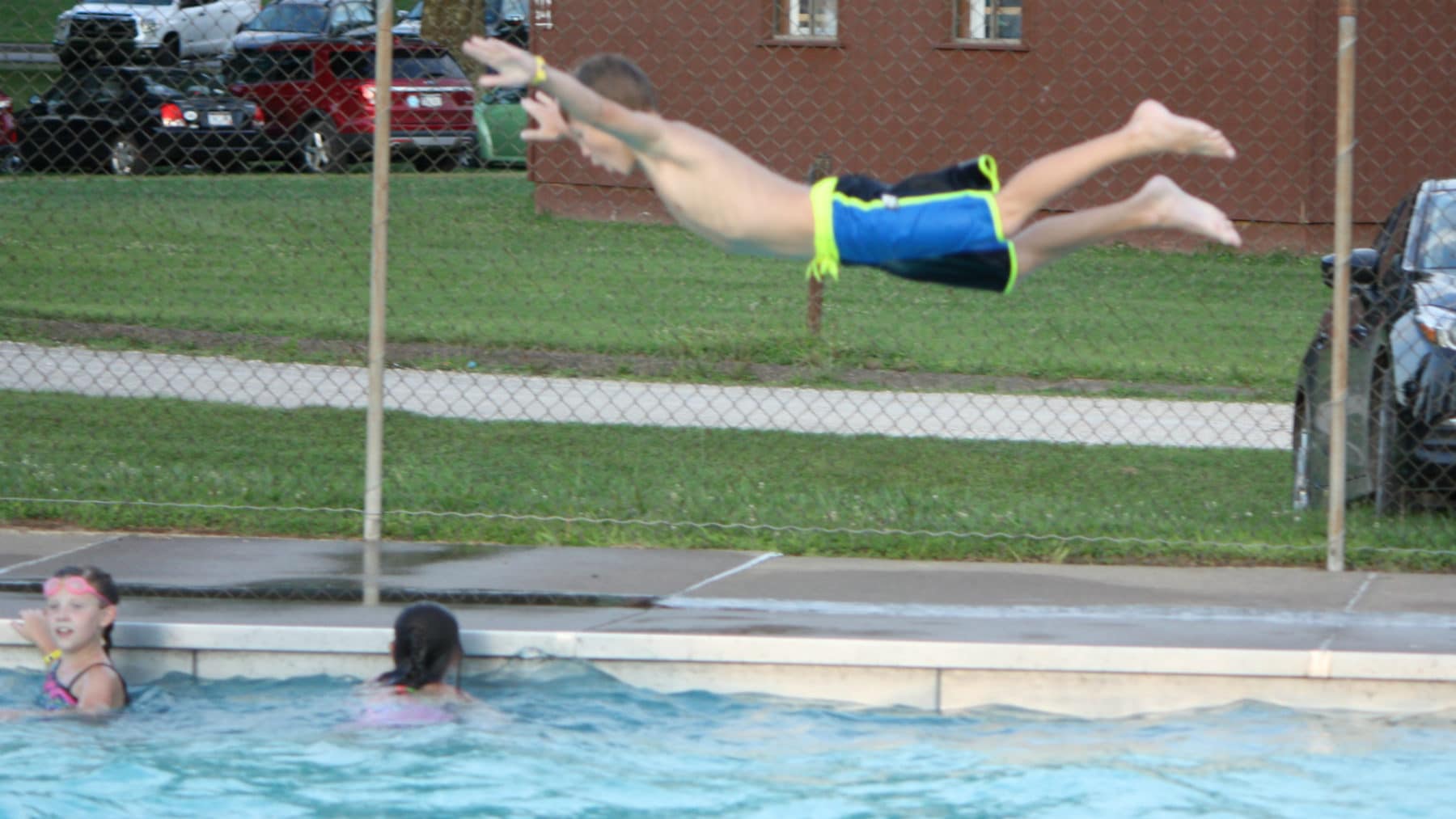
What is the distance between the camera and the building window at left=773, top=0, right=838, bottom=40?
17.8 meters

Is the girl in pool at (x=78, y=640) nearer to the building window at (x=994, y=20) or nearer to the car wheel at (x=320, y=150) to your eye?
the car wheel at (x=320, y=150)

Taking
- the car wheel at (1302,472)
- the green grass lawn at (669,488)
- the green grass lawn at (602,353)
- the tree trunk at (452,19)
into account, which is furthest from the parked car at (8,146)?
the tree trunk at (452,19)

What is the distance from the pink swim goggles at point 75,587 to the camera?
571 cm

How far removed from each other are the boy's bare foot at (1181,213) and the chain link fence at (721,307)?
259 cm

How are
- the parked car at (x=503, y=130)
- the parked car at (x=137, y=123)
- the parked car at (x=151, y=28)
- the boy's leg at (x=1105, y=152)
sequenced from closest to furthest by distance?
the boy's leg at (x=1105, y=152) < the parked car at (x=151, y=28) < the parked car at (x=137, y=123) < the parked car at (x=503, y=130)

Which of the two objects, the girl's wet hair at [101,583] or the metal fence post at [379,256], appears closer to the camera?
the girl's wet hair at [101,583]

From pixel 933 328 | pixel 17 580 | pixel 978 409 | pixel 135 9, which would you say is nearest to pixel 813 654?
pixel 17 580

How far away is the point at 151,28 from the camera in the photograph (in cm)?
1333

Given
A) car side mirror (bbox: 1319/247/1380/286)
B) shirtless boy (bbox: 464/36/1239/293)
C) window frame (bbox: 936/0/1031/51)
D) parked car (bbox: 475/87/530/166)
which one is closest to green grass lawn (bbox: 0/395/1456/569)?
car side mirror (bbox: 1319/247/1380/286)

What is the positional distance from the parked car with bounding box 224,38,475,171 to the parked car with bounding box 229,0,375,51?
172 inches

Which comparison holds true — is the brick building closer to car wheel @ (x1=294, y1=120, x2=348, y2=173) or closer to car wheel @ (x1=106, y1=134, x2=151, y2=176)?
car wheel @ (x1=294, y1=120, x2=348, y2=173)

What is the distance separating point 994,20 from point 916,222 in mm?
13246

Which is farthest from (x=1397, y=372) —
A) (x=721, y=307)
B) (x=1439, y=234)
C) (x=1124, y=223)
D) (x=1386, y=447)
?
(x=721, y=307)

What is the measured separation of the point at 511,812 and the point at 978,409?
5829 millimetres
